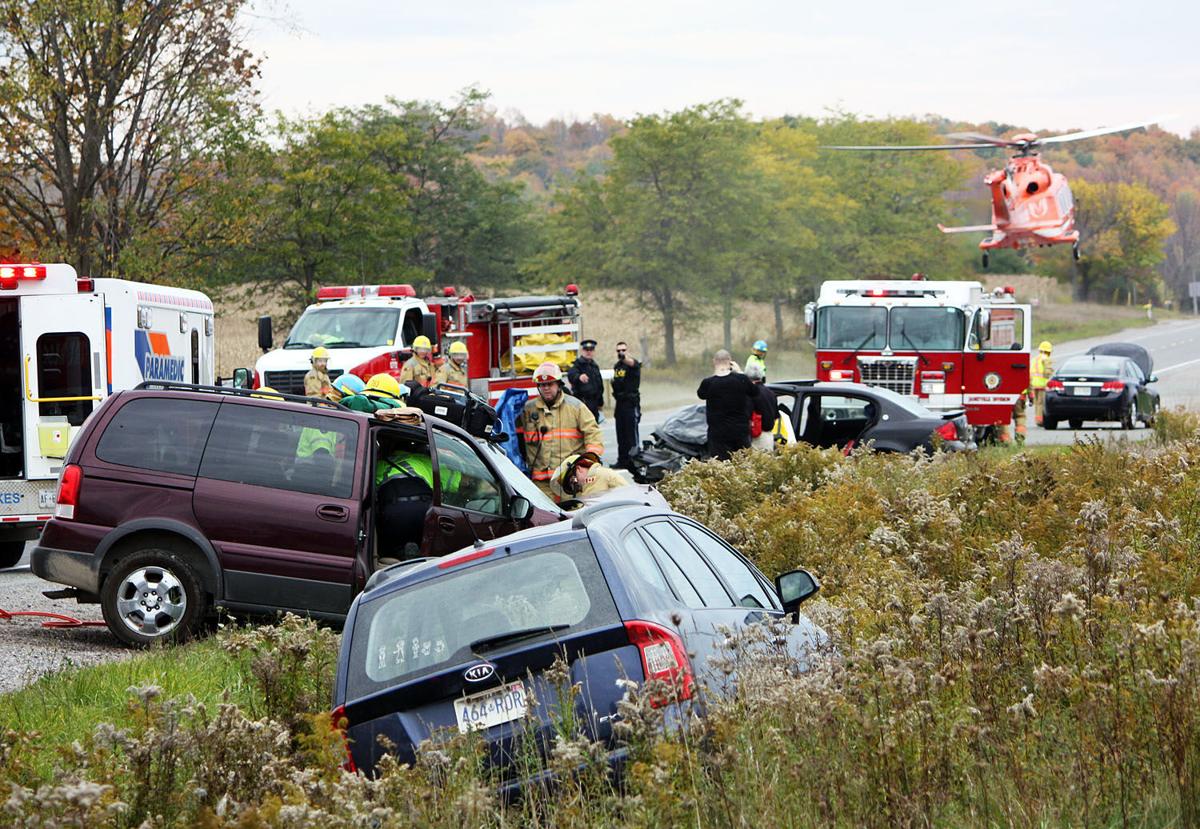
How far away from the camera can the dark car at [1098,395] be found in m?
31.5

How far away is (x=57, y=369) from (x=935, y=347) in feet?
48.8

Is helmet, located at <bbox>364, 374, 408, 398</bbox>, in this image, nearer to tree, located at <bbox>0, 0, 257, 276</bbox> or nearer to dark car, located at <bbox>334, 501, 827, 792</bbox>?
dark car, located at <bbox>334, 501, 827, 792</bbox>

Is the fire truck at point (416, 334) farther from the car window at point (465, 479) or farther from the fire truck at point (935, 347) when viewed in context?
the car window at point (465, 479)

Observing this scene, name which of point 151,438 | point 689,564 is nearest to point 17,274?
point 151,438

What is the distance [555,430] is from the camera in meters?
13.4

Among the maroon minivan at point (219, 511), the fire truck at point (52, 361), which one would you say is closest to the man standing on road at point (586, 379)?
the fire truck at point (52, 361)

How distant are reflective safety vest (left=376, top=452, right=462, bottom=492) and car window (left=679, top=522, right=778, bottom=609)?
3724 millimetres

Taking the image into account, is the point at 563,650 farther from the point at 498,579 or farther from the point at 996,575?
the point at 996,575

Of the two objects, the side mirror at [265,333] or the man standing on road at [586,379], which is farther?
the side mirror at [265,333]

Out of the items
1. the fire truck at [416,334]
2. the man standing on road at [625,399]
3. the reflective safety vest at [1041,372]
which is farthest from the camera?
the reflective safety vest at [1041,372]

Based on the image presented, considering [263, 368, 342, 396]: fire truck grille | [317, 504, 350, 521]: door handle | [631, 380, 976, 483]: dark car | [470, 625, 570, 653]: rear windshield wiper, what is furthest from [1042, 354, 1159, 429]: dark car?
[470, 625, 570, 653]: rear windshield wiper

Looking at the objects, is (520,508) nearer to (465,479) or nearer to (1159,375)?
(465,479)

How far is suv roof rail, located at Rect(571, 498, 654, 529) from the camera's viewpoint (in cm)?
573

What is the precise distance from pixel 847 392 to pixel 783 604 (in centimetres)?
1165
